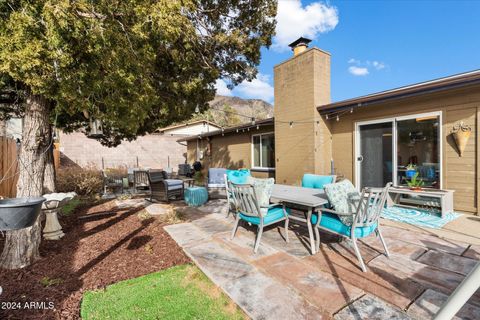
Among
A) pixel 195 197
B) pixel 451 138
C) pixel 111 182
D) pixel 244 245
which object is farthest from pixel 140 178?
pixel 451 138

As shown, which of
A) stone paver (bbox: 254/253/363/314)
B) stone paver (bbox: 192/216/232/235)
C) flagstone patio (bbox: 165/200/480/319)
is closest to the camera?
flagstone patio (bbox: 165/200/480/319)

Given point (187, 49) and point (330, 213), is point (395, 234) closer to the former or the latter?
point (330, 213)

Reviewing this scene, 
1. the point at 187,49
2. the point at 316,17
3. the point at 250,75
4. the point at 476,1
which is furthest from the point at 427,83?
the point at 316,17

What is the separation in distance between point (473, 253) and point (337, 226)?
1.92 meters

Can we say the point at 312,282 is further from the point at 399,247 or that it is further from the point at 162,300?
the point at 399,247

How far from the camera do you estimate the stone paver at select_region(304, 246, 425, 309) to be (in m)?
2.24

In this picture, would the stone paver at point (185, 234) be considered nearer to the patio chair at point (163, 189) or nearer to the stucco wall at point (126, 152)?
the patio chair at point (163, 189)

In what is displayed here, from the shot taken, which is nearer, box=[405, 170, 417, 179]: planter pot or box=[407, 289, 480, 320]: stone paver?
box=[407, 289, 480, 320]: stone paver

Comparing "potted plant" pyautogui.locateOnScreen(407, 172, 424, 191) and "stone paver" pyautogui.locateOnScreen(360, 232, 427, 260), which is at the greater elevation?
"potted plant" pyautogui.locateOnScreen(407, 172, 424, 191)

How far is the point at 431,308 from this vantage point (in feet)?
6.77

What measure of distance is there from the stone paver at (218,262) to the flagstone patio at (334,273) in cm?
1

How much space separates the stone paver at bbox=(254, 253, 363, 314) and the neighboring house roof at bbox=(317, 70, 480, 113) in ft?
15.4

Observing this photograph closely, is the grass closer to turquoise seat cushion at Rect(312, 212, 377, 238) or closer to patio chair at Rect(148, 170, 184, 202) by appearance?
turquoise seat cushion at Rect(312, 212, 377, 238)

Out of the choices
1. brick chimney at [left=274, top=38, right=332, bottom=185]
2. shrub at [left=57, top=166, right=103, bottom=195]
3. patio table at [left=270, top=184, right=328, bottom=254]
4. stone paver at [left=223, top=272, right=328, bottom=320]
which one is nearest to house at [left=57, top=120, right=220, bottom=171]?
shrub at [left=57, top=166, right=103, bottom=195]
